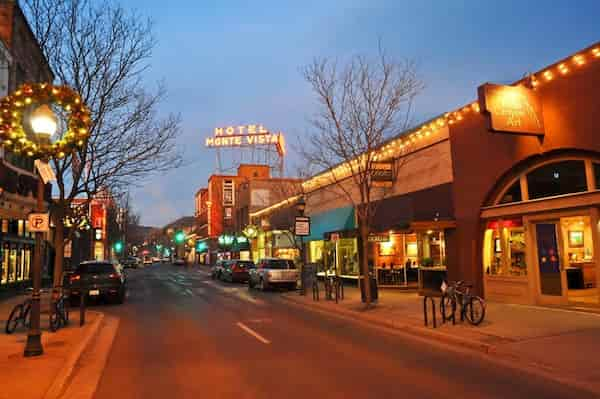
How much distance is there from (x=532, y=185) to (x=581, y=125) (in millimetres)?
2452

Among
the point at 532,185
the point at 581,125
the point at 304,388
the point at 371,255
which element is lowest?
the point at 304,388

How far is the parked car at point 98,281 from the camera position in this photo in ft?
61.9

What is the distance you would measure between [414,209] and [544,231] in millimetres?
6183

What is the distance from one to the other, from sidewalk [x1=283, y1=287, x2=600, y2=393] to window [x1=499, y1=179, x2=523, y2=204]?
11.0 feet

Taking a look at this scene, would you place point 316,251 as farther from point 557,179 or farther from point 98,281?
point 557,179

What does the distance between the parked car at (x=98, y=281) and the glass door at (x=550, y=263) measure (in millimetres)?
15170

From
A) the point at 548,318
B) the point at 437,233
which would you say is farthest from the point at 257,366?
the point at 437,233

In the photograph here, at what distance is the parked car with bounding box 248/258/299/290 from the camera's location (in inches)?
981

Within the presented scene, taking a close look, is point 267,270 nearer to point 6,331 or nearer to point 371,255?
point 371,255

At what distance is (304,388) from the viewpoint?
7.02 metres

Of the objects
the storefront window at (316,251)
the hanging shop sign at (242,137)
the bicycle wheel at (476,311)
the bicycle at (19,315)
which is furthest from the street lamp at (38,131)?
the hanging shop sign at (242,137)

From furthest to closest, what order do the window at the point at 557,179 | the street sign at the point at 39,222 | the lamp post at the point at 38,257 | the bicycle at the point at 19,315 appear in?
the window at the point at 557,179, the bicycle at the point at 19,315, the street sign at the point at 39,222, the lamp post at the point at 38,257

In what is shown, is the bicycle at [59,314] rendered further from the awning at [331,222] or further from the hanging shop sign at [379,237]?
the awning at [331,222]

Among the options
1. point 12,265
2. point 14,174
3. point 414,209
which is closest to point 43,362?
point 14,174
